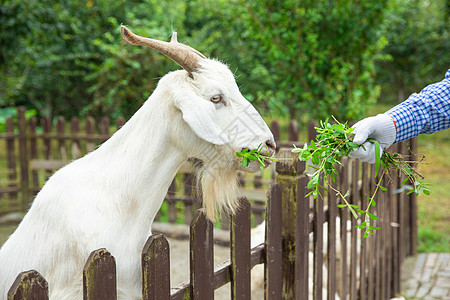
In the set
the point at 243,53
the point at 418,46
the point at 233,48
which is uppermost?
the point at 418,46

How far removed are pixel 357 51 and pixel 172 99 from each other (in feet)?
14.4

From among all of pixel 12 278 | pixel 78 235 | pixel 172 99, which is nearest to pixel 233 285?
pixel 78 235

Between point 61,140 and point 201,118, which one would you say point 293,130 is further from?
point 201,118

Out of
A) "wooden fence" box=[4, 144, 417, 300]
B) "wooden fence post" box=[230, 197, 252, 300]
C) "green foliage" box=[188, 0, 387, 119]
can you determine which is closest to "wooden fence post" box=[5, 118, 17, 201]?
"green foliage" box=[188, 0, 387, 119]

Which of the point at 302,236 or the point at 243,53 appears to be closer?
the point at 302,236

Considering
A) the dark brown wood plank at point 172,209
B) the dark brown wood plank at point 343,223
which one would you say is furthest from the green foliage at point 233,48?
the dark brown wood plank at point 343,223

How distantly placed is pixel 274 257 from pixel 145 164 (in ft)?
2.47

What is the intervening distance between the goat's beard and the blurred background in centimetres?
189

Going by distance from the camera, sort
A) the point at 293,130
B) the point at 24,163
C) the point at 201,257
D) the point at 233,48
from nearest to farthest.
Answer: the point at 201,257 → the point at 293,130 → the point at 24,163 → the point at 233,48

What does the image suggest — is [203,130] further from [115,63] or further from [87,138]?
[115,63]

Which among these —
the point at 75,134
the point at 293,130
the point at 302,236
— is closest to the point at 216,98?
the point at 302,236

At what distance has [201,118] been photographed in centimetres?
177

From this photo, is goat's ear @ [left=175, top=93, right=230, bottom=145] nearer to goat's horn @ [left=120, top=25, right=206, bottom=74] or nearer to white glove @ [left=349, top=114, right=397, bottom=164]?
goat's horn @ [left=120, top=25, right=206, bottom=74]

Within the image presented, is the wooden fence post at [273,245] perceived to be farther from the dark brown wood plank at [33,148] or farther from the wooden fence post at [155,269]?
the dark brown wood plank at [33,148]
